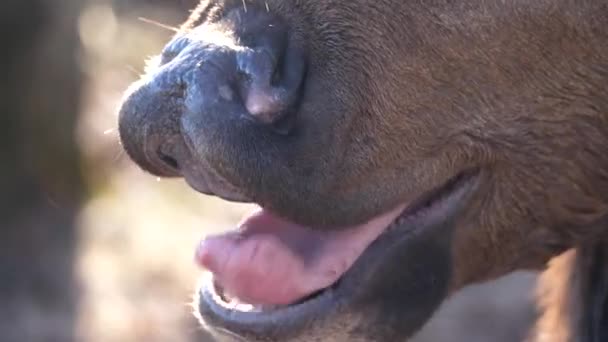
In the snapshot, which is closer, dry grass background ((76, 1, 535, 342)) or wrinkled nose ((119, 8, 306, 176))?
wrinkled nose ((119, 8, 306, 176))

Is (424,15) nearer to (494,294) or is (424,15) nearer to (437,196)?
(437,196)

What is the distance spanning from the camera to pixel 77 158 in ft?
22.3

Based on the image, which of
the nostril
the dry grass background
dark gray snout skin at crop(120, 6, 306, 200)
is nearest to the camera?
dark gray snout skin at crop(120, 6, 306, 200)

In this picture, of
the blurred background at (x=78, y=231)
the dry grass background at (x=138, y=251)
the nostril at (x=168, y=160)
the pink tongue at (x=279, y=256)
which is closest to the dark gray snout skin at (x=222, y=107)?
the nostril at (x=168, y=160)

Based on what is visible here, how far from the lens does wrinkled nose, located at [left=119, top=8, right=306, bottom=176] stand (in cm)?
207

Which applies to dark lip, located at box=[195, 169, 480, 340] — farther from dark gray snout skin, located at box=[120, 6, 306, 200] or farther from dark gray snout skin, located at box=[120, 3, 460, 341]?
dark gray snout skin, located at box=[120, 6, 306, 200]

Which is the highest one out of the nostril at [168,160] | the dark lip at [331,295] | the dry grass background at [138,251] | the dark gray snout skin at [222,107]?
the dark gray snout skin at [222,107]

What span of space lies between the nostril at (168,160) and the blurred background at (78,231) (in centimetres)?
348

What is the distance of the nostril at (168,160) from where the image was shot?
217 cm

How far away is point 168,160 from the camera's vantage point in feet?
7.17

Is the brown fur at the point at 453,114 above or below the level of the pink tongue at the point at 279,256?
above

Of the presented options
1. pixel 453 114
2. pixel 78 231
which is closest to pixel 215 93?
pixel 453 114

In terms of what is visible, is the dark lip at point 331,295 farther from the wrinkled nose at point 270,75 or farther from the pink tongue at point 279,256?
the wrinkled nose at point 270,75

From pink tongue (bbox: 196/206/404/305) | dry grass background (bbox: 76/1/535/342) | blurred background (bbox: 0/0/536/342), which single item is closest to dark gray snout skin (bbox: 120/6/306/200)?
pink tongue (bbox: 196/206/404/305)
